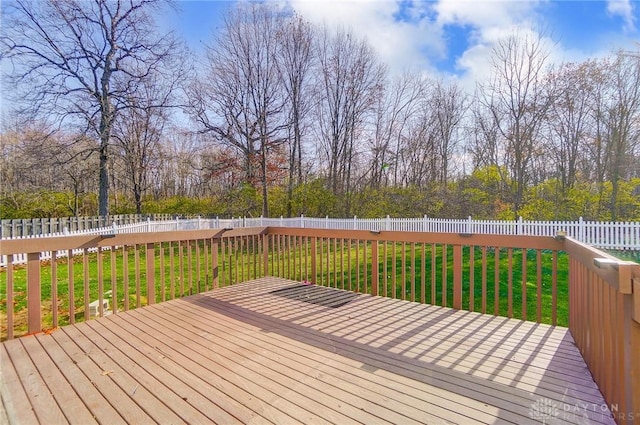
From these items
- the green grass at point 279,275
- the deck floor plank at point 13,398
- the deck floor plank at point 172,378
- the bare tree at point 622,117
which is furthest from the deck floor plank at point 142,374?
the bare tree at point 622,117

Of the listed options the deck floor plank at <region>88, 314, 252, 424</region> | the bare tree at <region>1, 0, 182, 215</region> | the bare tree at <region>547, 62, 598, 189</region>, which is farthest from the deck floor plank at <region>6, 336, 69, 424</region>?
the bare tree at <region>547, 62, 598, 189</region>

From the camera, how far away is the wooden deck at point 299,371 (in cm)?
156

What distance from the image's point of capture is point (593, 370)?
1.84m

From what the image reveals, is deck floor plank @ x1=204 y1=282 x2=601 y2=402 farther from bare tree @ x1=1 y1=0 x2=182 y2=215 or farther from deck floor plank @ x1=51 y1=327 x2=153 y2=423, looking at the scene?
bare tree @ x1=1 y1=0 x2=182 y2=215

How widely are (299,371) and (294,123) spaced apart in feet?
41.6

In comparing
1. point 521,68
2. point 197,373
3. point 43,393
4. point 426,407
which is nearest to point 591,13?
point 521,68

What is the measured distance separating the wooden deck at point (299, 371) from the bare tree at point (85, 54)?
1069 centimetres

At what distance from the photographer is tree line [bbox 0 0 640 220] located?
1056cm

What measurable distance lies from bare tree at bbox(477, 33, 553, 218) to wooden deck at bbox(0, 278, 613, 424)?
1131 centimetres

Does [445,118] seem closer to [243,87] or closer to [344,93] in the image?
[344,93]

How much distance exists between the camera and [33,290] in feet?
8.64

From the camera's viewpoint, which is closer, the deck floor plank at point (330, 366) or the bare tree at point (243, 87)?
the deck floor plank at point (330, 366)

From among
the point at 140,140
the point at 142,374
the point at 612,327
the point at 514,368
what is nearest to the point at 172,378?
the point at 142,374

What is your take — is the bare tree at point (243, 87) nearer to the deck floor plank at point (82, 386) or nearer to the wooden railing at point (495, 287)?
the wooden railing at point (495, 287)
